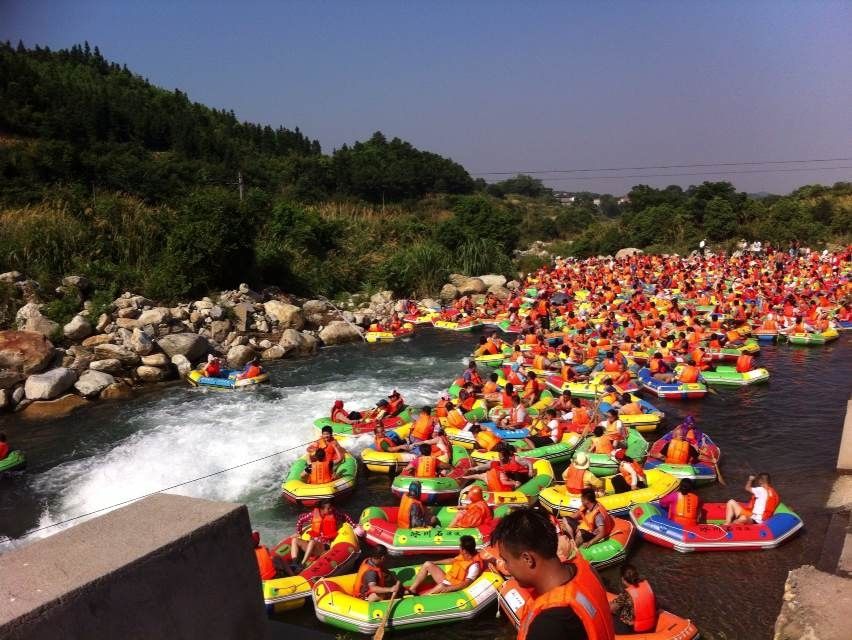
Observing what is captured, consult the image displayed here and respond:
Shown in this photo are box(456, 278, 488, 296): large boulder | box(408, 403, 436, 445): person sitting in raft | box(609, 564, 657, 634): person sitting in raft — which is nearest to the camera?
box(609, 564, 657, 634): person sitting in raft

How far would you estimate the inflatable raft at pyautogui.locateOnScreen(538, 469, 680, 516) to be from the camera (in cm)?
967

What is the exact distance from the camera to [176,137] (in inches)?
1898

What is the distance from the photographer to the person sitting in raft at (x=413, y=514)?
924 centimetres

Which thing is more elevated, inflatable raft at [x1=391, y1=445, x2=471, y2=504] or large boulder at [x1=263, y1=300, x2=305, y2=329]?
large boulder at [x1=263, y1=300, x2=305, y2=329]

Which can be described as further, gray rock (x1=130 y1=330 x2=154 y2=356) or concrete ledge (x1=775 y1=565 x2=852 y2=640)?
gray rock (x1=130 y1=330 x2=154 y2=356)

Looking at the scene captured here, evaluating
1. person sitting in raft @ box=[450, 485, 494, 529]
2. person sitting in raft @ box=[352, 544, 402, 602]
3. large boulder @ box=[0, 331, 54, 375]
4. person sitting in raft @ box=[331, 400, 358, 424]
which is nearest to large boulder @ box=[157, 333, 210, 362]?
large boulder @ box=[0, 331, 54, 375]

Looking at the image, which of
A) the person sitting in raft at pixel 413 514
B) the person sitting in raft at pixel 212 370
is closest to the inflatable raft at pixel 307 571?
the person sitting in raft at pixel 413 514

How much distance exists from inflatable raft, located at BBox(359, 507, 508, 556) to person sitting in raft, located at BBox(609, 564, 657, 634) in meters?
2.26

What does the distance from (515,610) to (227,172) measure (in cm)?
4287

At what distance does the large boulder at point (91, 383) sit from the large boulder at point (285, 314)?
22.6ft

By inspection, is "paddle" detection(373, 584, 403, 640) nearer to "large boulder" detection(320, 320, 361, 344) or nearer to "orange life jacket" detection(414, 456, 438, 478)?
"orange life jacket" detection(414, 456, 438, 478)

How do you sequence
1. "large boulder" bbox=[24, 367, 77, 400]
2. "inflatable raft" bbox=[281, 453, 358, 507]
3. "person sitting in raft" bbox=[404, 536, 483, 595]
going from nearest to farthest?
"person sitting in raft" bbox=[404, 536, 483, 595]
"inflatable raft" bbox=[281, 453, 358, 507]
"large boulder" bbox=[24, 367, 77, 400]

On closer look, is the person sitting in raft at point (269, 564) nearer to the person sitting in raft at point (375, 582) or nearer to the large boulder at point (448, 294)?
the person sitting in raft at point (375, 582)

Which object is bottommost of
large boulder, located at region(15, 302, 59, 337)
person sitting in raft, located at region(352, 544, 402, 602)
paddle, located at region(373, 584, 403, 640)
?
paddle, located at region(373, 584, 403, 640)
